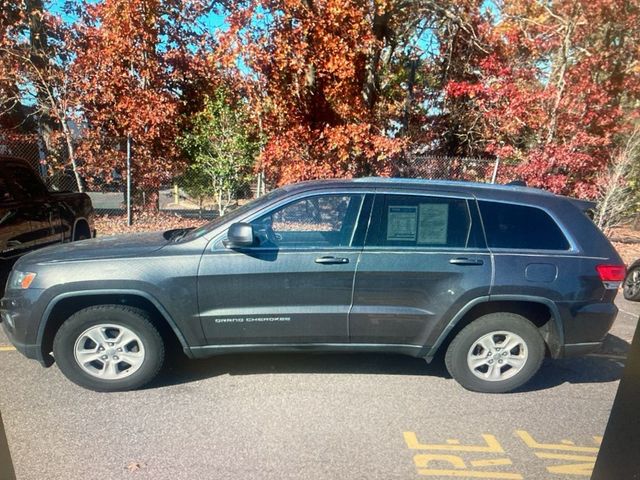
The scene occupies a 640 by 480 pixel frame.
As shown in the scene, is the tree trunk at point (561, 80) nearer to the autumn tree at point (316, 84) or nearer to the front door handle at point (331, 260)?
the autumn tree at point (316, 84)

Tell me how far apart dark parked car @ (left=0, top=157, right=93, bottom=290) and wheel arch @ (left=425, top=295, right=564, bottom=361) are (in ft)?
14.8

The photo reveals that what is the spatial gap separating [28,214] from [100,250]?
2523 mm

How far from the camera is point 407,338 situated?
12.0ft

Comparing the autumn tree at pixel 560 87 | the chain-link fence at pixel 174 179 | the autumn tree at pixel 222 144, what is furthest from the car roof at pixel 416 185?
the autumn tree at pixel 560 87

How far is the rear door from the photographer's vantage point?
139 inches

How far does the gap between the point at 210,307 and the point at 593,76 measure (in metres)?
10.6

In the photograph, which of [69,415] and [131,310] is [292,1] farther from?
[69,415]

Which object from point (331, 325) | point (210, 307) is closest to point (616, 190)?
point (331, 325)

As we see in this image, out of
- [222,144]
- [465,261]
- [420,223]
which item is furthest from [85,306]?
[222,144]

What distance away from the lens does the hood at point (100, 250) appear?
3455mm

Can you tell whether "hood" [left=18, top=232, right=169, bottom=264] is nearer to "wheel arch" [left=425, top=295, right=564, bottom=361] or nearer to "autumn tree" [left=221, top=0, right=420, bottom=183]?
"wheel arch" [left=425, top=295, right=564, bottom=361]

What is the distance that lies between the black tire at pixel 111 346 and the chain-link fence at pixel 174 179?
6716mm

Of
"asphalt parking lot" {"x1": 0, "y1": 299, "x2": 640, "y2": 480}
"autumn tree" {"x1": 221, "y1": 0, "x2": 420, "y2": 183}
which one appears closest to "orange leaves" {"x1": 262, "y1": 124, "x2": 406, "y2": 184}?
"autumn tree" {"x1": 221, "y1": 0, "x2": 420, "y2": 183}

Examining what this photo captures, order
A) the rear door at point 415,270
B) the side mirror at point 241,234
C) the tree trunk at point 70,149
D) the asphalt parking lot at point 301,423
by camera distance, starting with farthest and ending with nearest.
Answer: the tree trunk at point 70,149 < the rear door at point 415,270 < the side mirror at point 241,234 < the asphalt parking lot at point 301,423
